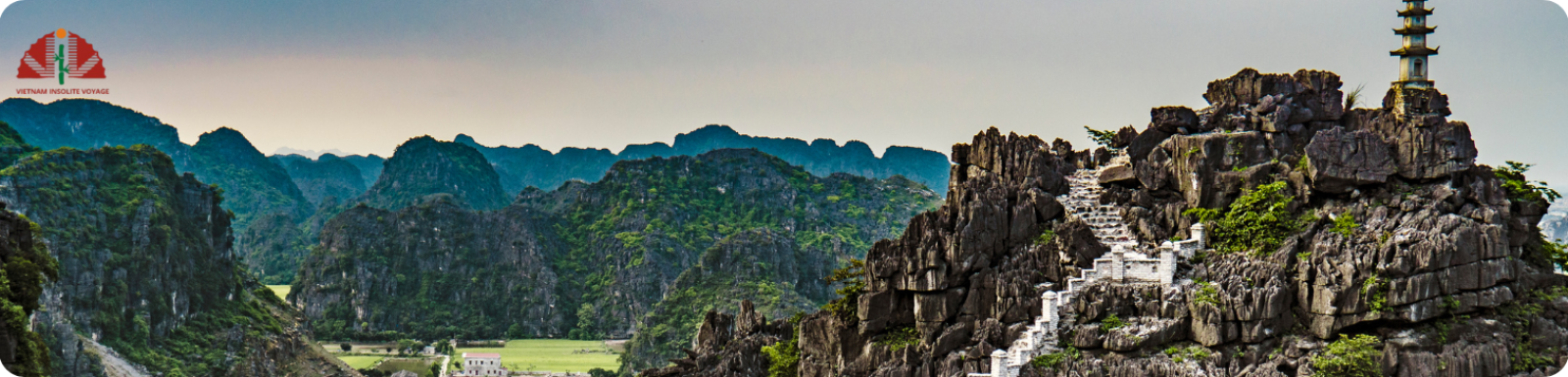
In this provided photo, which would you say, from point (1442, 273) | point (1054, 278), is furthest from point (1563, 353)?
point (1054, 278)

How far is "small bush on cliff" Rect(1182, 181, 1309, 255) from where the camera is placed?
29453 mm

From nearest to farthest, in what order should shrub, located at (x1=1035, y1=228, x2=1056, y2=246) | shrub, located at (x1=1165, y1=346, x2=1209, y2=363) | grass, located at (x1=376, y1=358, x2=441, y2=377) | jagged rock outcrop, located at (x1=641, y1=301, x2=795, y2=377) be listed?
shrub, located at (x1=1165, y1=346, x2=1209, y2=363)
shrub, located at (x1=1035, y1=228, x2=1056, y2=246)
jagged rock outcrop, located at (x1=641, y1=301, x2=795, y2=377)
grass, located at (x1=376, y1=358, x2=441, y2=377)

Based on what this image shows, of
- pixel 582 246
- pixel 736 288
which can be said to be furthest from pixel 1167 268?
pixel 582 246

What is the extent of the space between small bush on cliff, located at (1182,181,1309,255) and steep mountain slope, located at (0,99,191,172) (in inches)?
6353

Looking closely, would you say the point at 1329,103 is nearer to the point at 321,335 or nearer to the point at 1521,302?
the point at 1521,302

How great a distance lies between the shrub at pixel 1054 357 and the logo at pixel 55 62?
35.8 meters

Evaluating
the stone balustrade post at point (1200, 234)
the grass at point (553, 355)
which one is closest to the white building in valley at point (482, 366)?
the grass at point (553, 355)

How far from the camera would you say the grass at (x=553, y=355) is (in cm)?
9262

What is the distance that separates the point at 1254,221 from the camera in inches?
1171

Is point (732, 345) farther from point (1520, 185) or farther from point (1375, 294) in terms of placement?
point (1520, 185)

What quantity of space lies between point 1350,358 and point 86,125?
190471 mm

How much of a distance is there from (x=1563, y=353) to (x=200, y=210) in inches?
3426

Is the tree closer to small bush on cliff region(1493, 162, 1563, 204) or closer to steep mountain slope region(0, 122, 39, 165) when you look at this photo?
steep mountain slope region(0, 122, 39, 165)

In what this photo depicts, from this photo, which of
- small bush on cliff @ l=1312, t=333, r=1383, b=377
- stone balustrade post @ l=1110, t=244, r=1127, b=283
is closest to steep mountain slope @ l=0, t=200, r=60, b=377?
stone balustrade post @ l=1110, t=244, r=1127, b=283
